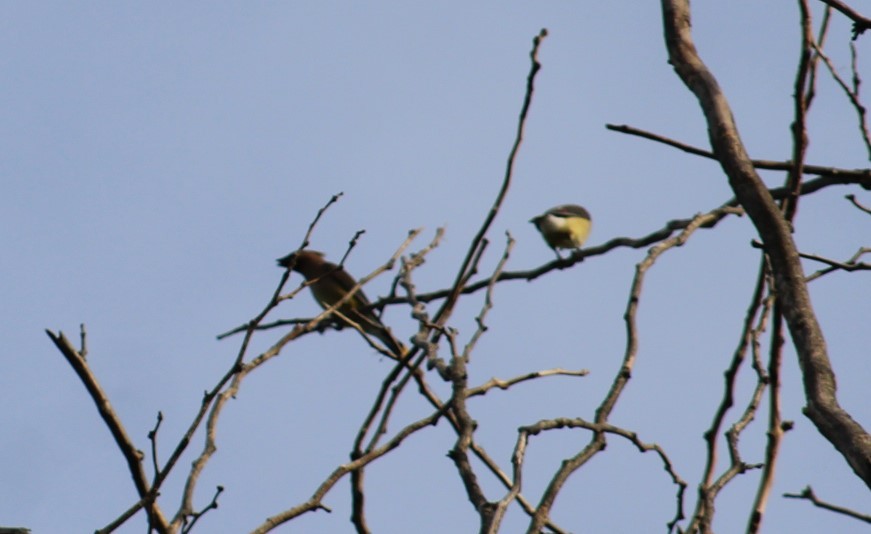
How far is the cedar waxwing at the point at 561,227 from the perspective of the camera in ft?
37.7

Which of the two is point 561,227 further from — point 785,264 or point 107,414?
point 785,264

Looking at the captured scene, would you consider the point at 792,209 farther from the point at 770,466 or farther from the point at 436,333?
the point at 436,333

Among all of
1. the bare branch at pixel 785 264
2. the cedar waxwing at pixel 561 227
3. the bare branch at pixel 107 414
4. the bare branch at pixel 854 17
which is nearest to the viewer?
the bare branch at pixel 785 264

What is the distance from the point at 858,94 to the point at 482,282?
1612 millimetres

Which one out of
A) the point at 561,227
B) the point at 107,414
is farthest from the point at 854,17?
the point at 561,227

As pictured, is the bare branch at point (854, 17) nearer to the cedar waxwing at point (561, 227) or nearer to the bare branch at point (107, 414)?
the bare branch at point (107, 414)

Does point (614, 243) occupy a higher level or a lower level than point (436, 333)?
higher

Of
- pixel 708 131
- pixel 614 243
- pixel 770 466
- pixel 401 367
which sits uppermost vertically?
pixel 614 243

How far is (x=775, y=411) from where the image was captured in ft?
9.27

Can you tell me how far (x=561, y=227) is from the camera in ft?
37.6

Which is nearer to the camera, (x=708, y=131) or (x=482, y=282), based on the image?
(x=708, y=131)

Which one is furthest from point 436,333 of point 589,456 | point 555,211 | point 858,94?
point 555,211

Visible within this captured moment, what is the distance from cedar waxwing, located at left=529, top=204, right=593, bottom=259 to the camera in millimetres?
11477

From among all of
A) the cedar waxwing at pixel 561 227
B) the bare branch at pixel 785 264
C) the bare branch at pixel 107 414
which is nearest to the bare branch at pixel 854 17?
the bare branch at pixel 785 264
